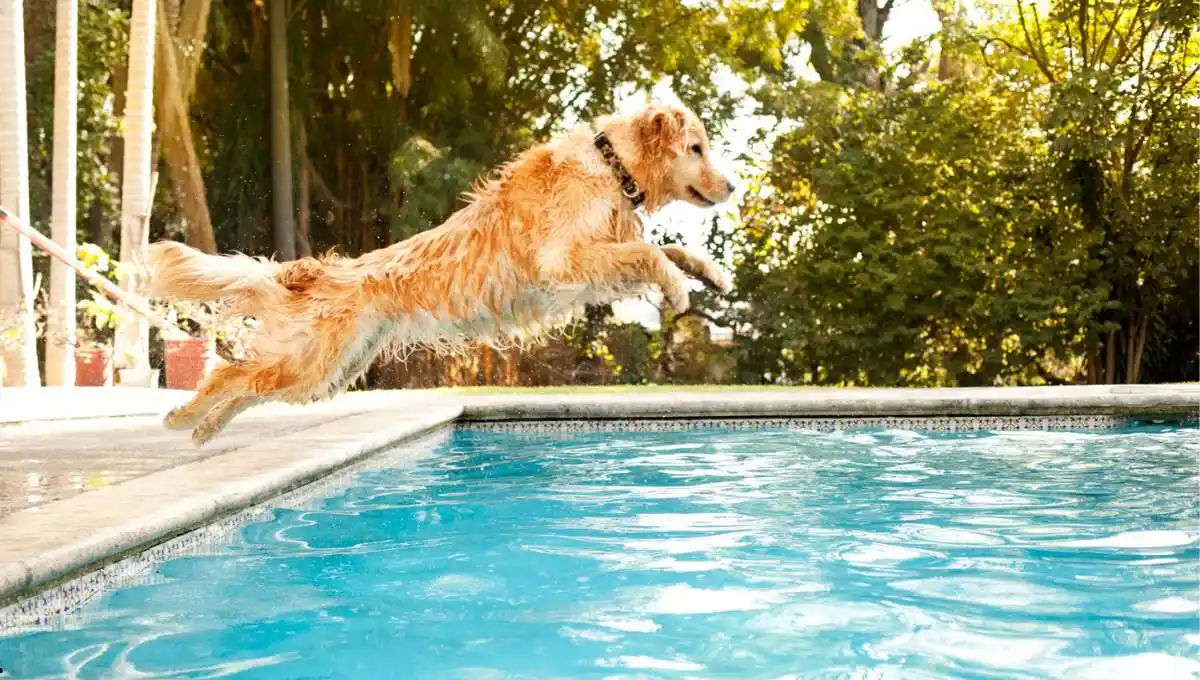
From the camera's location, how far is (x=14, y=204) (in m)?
9.16

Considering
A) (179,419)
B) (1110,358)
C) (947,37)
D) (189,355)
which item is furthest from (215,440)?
(947,37)

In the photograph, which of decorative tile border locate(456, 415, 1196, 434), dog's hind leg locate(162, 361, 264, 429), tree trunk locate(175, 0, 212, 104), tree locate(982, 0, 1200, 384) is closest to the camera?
dog's hind leg locate(162, 361, 264, 429)

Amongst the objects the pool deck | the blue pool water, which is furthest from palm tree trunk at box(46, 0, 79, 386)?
the blue pool water

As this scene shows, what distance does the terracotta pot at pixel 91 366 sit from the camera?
35.1ft

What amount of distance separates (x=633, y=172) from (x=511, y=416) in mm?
3761

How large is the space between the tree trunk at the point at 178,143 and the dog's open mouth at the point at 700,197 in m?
8.86

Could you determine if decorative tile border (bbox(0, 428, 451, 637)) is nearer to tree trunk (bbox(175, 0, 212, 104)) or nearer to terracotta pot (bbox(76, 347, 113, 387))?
terracotta pot (bbox(76, 347, 113, 387))

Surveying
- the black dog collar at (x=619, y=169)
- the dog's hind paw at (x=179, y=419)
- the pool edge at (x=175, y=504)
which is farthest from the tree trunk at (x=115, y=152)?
the black dog collar at (x=619, y=169)

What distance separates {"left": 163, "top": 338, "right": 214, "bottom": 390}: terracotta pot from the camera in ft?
33.3

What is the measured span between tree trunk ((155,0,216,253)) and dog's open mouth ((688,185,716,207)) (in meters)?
8.86

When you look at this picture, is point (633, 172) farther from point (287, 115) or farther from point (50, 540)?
point (287, 115)

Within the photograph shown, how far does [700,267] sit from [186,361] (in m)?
6.71

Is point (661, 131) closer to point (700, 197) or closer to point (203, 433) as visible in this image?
point (700, 197)

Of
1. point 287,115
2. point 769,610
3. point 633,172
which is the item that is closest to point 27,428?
point 633,172
